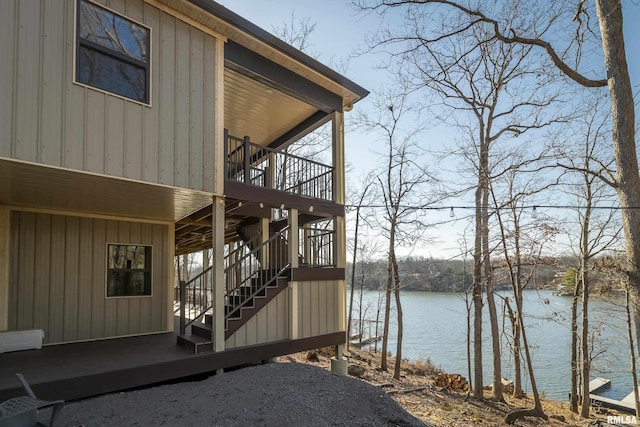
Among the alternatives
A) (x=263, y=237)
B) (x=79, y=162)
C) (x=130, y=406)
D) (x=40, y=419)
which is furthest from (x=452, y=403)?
(x=79, y=162)

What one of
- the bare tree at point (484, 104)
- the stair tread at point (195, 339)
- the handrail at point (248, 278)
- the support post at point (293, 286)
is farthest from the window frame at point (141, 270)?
the bare tree at point (484, 104)

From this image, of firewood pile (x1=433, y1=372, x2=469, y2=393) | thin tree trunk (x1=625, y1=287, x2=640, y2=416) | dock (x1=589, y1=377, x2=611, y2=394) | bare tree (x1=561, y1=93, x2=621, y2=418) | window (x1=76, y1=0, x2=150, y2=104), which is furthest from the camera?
dock (x1=589, y1=377, x2=611, y2=394)

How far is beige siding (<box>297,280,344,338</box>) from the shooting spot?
6.48 meters

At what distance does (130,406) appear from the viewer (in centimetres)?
406

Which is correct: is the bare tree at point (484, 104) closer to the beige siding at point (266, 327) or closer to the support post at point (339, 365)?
the support post at point (339, 365)

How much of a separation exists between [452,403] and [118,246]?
8644 millimetres

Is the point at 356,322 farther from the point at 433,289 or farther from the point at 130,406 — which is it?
the point at 130,406

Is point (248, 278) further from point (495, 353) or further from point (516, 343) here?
point (516, 343)

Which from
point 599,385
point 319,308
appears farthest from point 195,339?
point 599,385

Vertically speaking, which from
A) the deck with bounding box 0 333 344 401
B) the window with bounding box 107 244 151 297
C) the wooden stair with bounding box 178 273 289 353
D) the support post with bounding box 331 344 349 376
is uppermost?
the window with bounding box 107 244 151 297

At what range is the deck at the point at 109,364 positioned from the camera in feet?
13.4

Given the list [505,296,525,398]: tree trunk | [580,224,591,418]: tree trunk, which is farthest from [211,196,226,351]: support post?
[580,224,591,418]: tree trunk

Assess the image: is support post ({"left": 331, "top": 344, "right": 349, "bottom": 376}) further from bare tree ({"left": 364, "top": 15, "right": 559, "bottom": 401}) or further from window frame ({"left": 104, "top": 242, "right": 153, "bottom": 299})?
bare tree ({"left": 364, "top": 15, "right": 559, "bottom": 401})

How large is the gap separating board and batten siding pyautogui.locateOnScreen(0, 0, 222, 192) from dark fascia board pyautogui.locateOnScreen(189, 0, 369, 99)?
380mm
